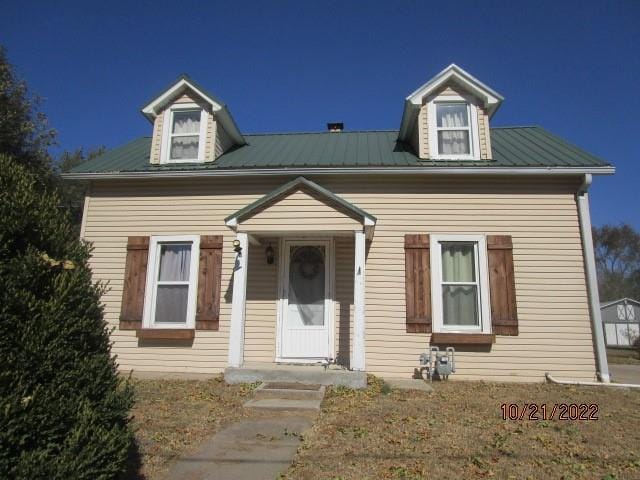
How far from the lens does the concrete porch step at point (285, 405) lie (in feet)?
17.0

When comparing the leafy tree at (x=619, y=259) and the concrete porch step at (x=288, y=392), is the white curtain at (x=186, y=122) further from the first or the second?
the leafy tree at (x=619, y=259)

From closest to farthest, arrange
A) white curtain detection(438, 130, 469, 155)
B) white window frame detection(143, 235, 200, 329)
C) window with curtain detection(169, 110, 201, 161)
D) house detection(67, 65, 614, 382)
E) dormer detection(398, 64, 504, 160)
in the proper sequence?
house detection(67, 65, 614, 382)
white window frame detection(143, 235, 200, 329)
dormer detection(398, 64, 504, 160)
white curtain detection(438, 130, 469, 155)
window with curtain detection(169, 110, 201, 161)

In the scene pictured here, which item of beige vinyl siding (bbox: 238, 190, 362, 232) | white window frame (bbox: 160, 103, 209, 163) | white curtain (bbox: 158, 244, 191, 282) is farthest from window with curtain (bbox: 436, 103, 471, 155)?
white curtain (bbox: 158, 244, 191, 282)

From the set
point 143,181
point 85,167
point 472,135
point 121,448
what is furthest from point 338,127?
point 121,448

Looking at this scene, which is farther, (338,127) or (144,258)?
(338,127)

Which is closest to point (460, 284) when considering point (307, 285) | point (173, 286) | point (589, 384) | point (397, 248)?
point (397, 248)

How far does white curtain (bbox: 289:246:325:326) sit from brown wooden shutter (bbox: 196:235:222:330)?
57.2 inches

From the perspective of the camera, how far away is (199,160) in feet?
28.9

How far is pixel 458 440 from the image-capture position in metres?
4.11

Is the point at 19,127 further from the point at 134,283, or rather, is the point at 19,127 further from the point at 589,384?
the point at 589,384

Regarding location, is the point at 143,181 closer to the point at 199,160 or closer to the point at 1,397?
the point at 199,160

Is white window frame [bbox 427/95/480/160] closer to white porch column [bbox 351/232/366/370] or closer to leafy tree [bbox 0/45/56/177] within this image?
white porch column [bbox 351/232/366/370]

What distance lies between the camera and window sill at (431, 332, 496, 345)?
23.7ft

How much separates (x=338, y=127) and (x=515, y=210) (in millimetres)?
6128
